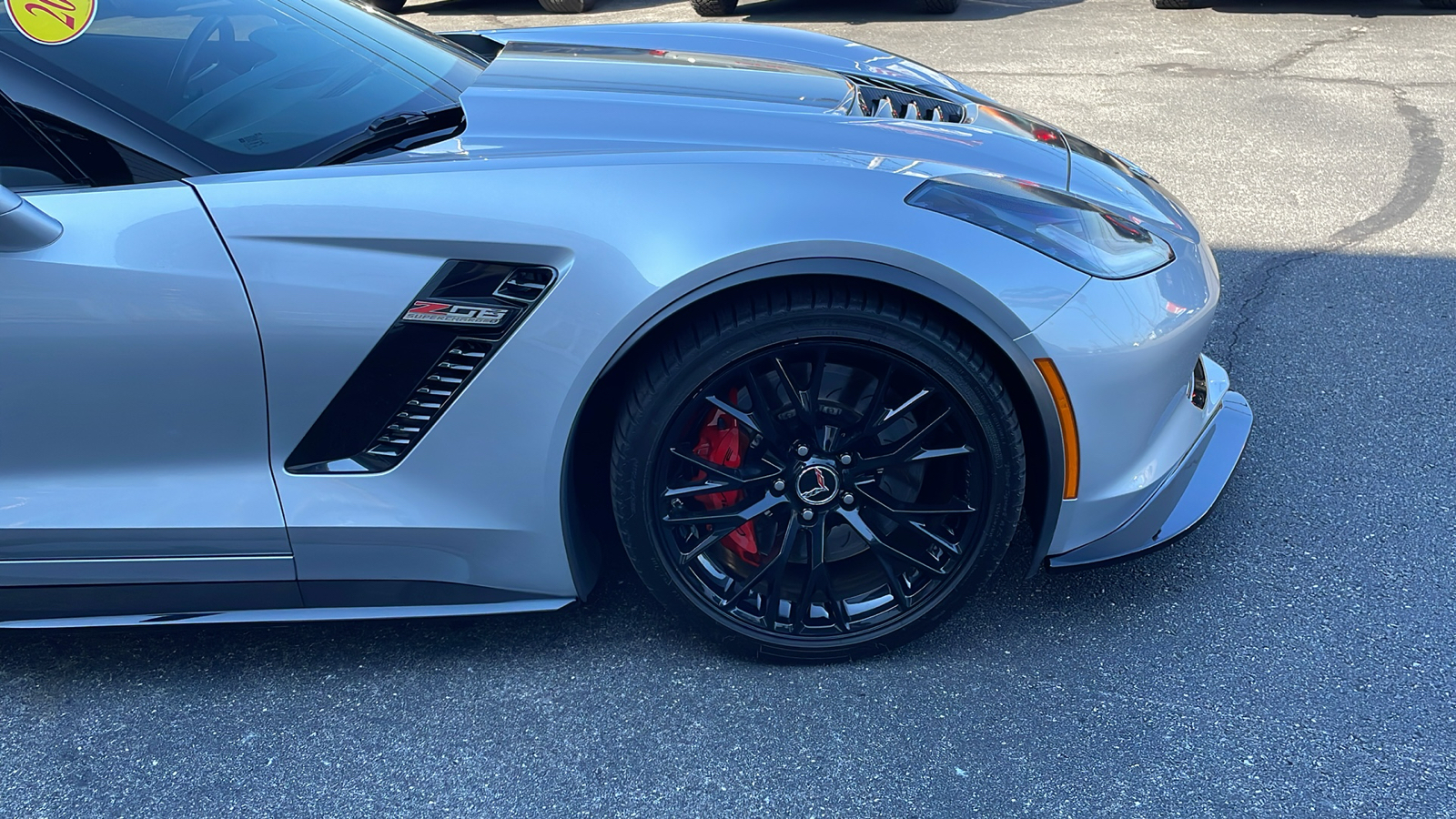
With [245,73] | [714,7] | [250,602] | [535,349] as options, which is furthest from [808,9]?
[250,602]

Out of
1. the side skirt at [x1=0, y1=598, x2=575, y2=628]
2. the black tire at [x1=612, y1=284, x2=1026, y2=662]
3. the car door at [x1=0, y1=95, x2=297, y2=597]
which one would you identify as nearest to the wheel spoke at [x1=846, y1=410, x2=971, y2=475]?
the black tire at [x1=612, y1=284, x2=1026, y2=662]

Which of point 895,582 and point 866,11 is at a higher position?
point 895,582

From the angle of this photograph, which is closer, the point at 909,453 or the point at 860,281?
the point at 860,281

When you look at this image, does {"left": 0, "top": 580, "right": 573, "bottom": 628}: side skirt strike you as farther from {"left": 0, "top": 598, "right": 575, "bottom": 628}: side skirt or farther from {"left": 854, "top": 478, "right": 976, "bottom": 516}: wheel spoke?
{"left": 854, "top": 478, "right": 976, "bottom": 516}: wheel spoke

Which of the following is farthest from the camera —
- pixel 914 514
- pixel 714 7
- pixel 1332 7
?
pixel 714 7

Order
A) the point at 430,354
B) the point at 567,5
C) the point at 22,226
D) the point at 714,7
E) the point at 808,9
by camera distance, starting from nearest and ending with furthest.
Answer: the point at 22,226 < the point at 430,354 < the point at 714,7 < the point at 808,9 < the point at 567,5

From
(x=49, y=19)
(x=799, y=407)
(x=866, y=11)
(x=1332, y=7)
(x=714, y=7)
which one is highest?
(x=49, y=19)

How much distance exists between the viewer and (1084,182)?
7.31ft

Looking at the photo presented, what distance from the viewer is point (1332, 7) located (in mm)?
8703

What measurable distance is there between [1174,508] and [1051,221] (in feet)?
2.07

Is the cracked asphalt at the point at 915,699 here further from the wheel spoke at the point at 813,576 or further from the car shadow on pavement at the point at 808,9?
the car shadow on pavement at the point at 808,9

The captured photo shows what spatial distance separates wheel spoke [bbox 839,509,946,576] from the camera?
2.03m

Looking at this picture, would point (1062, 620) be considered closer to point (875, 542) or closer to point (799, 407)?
point (875, 542)

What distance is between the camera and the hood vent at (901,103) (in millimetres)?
2346
